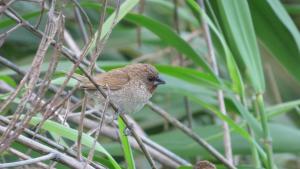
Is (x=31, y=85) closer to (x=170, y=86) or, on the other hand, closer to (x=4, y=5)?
(x=4, y=5)

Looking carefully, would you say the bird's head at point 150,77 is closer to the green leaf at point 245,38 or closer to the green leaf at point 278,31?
the green leaf at point 245,38

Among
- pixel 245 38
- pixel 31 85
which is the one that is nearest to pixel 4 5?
pixel 31 85

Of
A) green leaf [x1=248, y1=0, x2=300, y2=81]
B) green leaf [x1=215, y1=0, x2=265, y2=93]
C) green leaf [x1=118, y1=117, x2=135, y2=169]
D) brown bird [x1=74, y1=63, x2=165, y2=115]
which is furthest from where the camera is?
green leaf [x1=248, y1=0, x2=300, y2=81]

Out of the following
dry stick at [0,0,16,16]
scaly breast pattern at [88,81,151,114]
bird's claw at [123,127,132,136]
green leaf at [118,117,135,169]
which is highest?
dry stick at [0,0,16,16]

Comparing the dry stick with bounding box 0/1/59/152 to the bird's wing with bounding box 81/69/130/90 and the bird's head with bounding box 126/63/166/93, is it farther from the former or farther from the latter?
the bird's head with bounding box 126/63/166/93

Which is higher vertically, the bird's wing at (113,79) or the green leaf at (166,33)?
the green leaf at (166,33)

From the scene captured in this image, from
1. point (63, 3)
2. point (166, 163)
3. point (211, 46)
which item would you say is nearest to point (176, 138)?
point (166, 163)

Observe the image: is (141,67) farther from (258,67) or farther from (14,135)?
(14,135)

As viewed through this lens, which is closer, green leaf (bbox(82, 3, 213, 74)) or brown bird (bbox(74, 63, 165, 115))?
brown bird (bbox(74, 63, 165, 115))

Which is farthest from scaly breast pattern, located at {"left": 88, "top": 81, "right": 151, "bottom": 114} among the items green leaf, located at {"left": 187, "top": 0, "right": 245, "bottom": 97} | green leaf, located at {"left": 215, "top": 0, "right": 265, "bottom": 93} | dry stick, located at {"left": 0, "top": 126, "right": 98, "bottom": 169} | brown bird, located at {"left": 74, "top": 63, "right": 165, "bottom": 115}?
dry stick, located at {"left": 0, "top": 126, "right": 98, "bottom": 169}

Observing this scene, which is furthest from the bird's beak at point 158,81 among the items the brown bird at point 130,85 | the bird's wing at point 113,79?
the bird's wing at point 113,79
